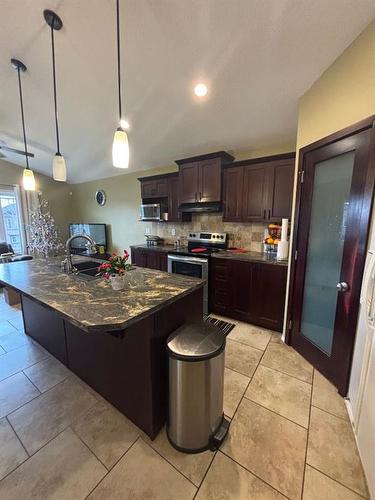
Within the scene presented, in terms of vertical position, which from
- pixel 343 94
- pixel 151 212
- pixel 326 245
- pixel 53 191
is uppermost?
pixel 343 94

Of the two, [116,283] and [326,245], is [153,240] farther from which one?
[326,245]

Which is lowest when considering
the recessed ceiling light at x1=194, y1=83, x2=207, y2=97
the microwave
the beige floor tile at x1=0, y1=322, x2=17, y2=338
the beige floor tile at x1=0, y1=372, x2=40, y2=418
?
the beige floor tile at x1=0, y1=372, x2=40, y2=418

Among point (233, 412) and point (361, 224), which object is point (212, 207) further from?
point (233, 412)

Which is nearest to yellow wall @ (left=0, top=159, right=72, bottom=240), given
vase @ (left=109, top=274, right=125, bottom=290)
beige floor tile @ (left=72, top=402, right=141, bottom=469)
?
vase @ (left=109, top=274, right=125, bottom=290)

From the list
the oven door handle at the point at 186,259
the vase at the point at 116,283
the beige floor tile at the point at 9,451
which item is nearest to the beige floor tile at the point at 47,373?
the beige floor tile at the point at 9,451

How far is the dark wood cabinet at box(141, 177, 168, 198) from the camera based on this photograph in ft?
13.0

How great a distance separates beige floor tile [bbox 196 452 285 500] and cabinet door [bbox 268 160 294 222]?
251 cm

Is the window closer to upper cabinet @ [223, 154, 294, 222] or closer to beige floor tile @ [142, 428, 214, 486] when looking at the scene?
upper cabinet @ [223, 154, 294, 222]

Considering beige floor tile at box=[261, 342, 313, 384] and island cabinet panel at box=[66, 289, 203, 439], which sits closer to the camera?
island cabinet panel at box=[66, 289, 203, 439]

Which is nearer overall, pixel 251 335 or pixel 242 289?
pixel 251 335

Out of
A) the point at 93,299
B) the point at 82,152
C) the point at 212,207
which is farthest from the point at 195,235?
the point at 82,152

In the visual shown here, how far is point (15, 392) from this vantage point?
183 centimetres

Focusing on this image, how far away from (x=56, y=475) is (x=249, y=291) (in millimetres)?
2387

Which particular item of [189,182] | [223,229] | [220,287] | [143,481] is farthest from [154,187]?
[143,481]
